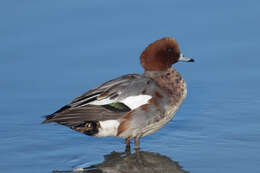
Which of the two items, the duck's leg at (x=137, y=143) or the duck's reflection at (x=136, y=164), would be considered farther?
the duck's leg at (x=137, y=143)

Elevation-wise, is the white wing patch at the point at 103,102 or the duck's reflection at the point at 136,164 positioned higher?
the white wing patch at the point at 103,102

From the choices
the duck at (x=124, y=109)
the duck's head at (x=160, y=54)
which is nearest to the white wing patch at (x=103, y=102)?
the duck at (x=124, y=109)

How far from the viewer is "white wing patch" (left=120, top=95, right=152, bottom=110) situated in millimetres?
6195

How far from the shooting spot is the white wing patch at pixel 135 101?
244 inches

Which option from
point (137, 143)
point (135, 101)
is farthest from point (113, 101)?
point (137, 143)

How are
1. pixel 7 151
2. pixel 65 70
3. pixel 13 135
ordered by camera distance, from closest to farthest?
pixel 7 151
pixel 13 135
pixel 65 70

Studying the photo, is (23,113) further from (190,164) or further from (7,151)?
(190,164)

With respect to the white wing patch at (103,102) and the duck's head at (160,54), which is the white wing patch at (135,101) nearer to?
the white wing patch at (103,102)

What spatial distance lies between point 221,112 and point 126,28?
2380 millimetres

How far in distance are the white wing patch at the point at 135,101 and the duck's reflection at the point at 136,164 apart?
0.58 metres

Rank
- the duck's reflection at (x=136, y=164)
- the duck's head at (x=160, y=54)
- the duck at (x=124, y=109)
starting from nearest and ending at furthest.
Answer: the duck's reflection at (x=136, y=164), the duck at (x=124, y=109), the duck's head at (x=160, y=54)

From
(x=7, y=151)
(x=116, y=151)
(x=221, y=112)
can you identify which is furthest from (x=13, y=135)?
(x=221, y=112)

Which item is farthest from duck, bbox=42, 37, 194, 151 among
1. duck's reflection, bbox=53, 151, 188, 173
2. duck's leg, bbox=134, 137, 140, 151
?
duck's reflection, bbox=53, 151, 188, 173

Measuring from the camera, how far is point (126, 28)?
9.15 meters
